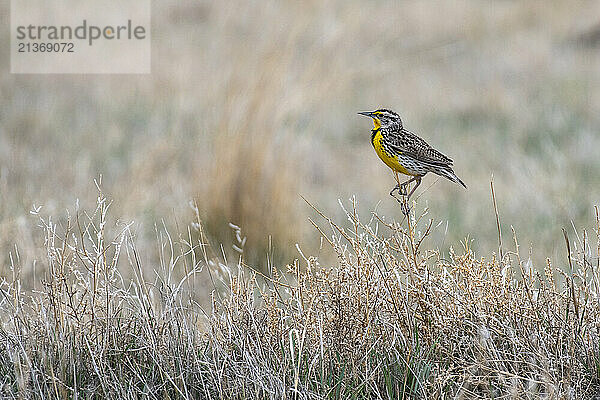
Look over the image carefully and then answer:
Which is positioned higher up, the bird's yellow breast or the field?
the bird's yellow breast

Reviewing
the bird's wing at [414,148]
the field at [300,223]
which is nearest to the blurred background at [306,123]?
the field at [300,223]

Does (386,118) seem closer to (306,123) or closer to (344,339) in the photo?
(344,339)

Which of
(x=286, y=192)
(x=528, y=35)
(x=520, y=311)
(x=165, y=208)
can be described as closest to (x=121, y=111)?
(x=165, y=208)

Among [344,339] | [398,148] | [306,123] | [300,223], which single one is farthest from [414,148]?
[306,123]

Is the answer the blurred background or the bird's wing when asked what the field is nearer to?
the blurred background

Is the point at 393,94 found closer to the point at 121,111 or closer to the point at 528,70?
the point at 528,70

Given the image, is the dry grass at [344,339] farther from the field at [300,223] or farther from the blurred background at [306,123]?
the blurred background at [306,123]

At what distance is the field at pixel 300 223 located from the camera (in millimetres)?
2408

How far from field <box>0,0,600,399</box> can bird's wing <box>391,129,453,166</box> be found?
0.64ft

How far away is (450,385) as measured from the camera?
2330 millimetres

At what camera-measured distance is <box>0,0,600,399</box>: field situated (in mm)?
2408

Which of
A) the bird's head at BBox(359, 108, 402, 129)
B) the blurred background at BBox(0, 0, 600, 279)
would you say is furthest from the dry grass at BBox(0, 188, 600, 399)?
the bird's head at BBox(359, 108, 402, 129)

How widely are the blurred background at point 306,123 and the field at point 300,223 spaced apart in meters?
0.02

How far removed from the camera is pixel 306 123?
20.8ft
